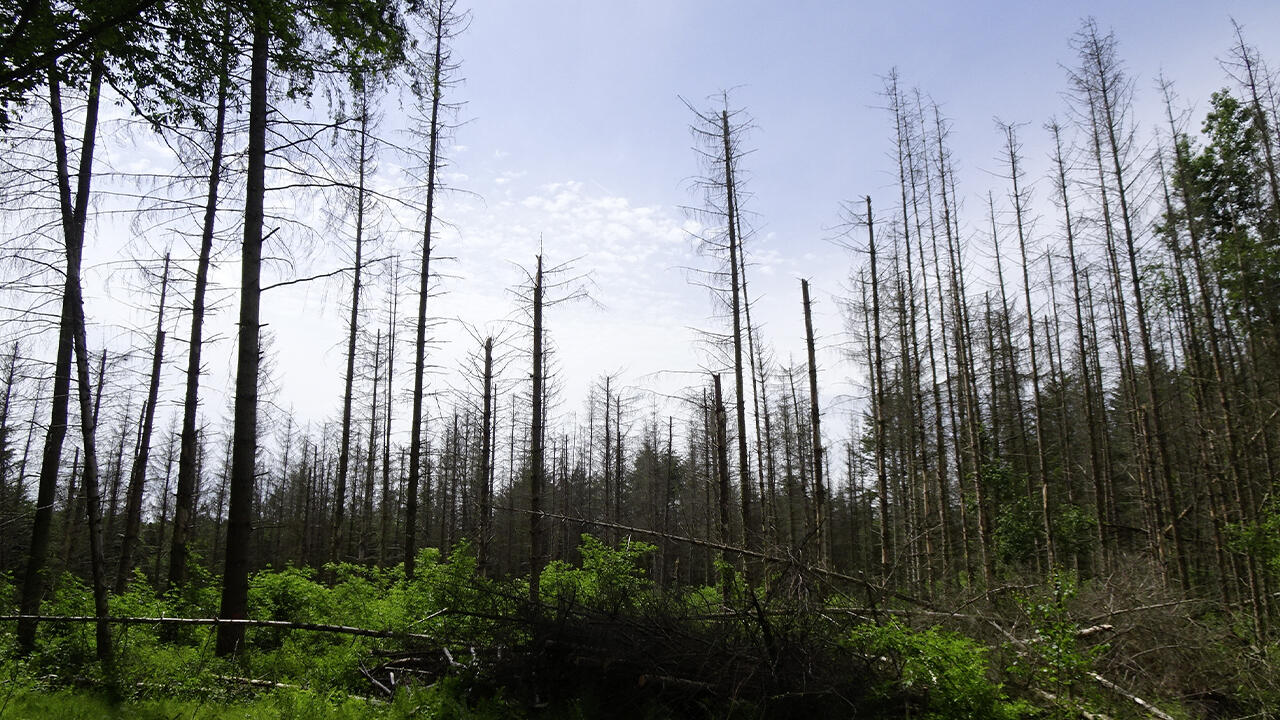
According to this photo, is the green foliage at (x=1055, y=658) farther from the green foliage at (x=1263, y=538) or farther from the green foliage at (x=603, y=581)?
the green foliage at (x=1263, y=538)

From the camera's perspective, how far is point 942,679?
4527 mm

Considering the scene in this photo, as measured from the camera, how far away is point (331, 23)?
13.6ft

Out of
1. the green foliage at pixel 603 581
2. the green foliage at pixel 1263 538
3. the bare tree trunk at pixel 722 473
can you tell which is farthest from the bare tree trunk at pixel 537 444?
the green foliage at pixel 1263 538

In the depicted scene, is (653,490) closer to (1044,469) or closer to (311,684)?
(1044,469)

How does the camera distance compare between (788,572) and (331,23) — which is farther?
(788,572)

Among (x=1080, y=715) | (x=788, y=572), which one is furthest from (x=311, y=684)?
(x=1080, y=715)

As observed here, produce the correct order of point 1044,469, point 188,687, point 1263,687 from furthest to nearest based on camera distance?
1. point 1044,469
2. point 1263,687
3. point 188,687

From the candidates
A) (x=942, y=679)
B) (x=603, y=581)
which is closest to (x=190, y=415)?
(x=603, y=581)

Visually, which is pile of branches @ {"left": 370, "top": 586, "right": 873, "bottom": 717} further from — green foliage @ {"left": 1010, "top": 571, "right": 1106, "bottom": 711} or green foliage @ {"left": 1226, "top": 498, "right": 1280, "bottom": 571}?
green foliage @ {"left": 1226, "top": 498, "right": 1280, "bottom": 571}

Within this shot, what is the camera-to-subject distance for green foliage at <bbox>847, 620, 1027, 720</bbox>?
4.45 metres

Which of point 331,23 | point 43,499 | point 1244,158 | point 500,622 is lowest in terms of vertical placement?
point 500,622

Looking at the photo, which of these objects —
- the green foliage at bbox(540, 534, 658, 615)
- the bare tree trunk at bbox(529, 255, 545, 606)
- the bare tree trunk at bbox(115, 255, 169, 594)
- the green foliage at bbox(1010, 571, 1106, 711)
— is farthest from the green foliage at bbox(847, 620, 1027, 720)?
the bare tree trunk at bbox(115, 255, 169, 594)

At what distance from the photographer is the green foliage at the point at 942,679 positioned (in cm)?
445

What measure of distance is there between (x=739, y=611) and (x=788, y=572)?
30.0 inches
